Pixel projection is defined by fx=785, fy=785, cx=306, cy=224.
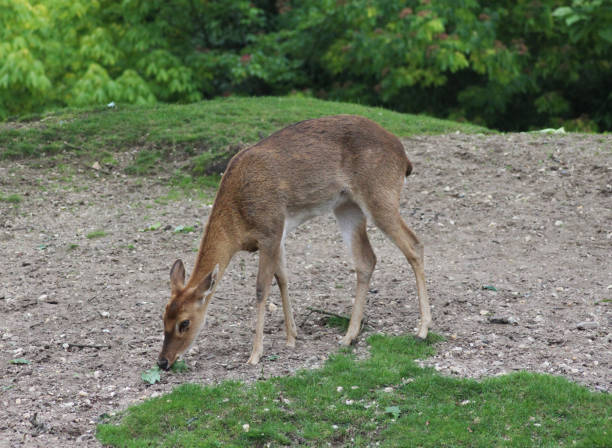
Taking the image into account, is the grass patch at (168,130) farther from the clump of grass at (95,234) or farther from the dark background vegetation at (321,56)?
the dark background vegetation at (321,56)

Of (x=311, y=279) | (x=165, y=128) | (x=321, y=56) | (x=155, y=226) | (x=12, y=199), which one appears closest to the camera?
(x=311, y=279)

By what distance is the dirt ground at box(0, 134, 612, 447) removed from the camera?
235 inches

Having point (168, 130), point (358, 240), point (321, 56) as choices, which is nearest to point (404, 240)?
point (358, 240)

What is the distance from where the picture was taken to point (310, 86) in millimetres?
18312

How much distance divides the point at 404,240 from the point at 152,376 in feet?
7.60

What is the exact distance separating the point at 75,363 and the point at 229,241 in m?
1.59

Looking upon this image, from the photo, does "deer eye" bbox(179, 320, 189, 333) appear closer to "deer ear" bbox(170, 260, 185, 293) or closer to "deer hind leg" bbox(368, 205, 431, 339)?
"deer ear" bbox(170, 260, 185, 293)

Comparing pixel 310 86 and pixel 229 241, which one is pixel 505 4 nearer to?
pixel 310 86

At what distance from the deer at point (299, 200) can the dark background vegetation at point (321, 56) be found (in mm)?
8913

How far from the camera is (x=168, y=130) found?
39.3 feet

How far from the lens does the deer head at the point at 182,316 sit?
5855 millimetres

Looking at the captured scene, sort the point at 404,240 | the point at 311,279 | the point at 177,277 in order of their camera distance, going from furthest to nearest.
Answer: the point at 311,279, the point at 404,240, the point at 177,277

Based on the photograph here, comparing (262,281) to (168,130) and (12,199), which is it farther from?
(168,130)

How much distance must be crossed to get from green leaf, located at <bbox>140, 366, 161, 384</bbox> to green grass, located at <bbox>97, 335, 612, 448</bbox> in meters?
0.34
